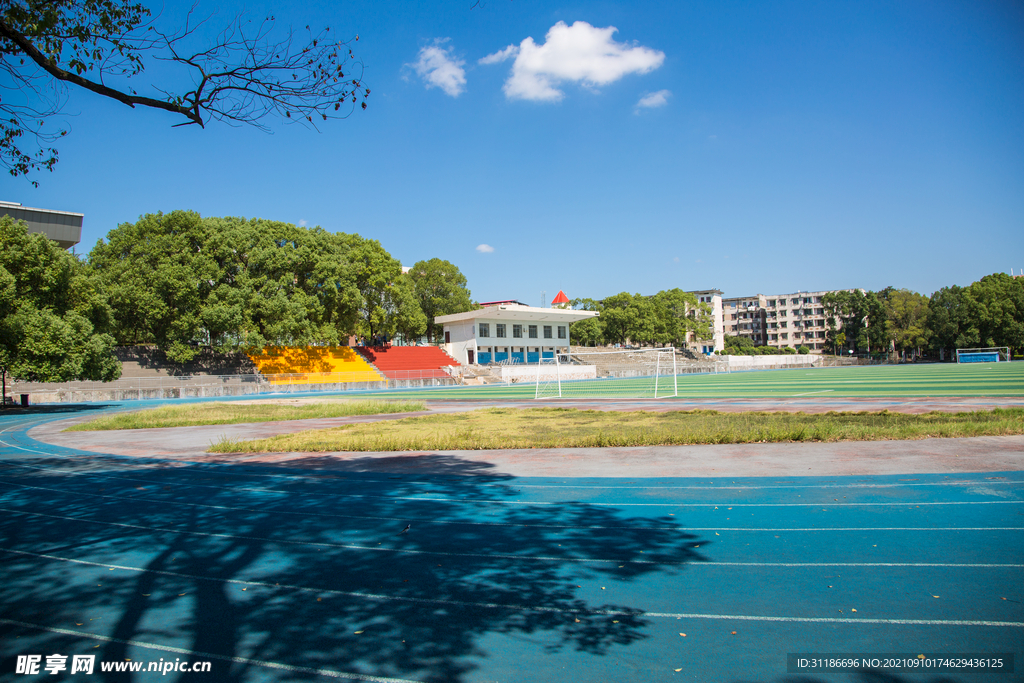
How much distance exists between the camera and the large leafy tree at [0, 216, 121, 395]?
25.3 metres

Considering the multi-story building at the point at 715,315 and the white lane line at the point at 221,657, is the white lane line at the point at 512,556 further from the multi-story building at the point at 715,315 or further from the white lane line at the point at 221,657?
the multi-story building at the point at 715,315

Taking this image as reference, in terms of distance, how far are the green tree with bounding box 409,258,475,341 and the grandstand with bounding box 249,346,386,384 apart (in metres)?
19.9

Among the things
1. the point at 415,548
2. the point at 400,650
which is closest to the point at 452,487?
the point at 415,548

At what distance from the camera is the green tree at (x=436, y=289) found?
75.0 m

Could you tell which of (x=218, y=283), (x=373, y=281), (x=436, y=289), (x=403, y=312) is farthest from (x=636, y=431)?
(x=436, y=289)

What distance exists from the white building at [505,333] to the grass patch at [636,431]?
47457 mm

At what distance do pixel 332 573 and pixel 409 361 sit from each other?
56.1 m

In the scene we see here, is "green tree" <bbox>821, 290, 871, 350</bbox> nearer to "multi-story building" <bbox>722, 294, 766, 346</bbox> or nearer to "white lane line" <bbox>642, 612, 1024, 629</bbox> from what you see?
"multi-story building" <bbox>722, 294, 766, 346</bbox>

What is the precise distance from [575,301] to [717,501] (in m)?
95.8

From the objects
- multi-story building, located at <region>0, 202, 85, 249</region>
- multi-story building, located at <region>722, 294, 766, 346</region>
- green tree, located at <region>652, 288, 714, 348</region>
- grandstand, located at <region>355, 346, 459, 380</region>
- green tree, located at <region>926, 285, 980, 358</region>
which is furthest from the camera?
multi-story building, located at <region>722, 294, 766, 346</region>

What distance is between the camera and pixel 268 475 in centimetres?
1064

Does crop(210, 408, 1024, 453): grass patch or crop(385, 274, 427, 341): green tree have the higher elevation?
crop(385, 274, 427, 341): green tree

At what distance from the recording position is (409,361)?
60.7 metres

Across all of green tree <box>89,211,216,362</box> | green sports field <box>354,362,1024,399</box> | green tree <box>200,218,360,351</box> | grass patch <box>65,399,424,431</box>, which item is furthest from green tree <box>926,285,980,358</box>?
green tree <box>89,211,216,362</box>
